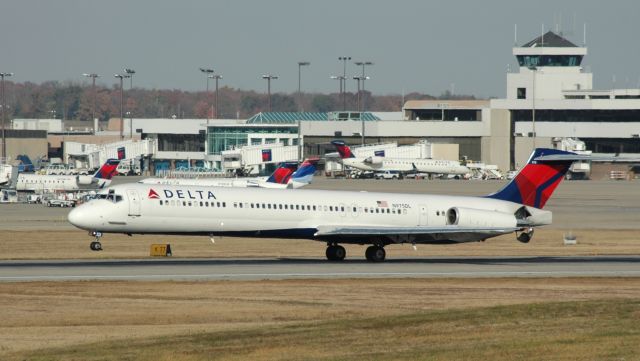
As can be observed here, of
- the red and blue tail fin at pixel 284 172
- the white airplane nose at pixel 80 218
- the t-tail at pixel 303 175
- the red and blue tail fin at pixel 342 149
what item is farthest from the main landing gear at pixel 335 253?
the red and blue tail fin at pixel 342 149

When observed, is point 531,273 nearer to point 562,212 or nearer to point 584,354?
point 584,354

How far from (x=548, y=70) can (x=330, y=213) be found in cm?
12935

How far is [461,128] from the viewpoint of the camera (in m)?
182

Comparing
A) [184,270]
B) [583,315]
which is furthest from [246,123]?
[583,315]

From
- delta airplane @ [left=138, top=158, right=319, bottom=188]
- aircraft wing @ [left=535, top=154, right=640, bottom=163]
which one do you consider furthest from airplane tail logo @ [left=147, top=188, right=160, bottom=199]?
delta airplane @ [left=138, top=158, right=319, bottom=188]

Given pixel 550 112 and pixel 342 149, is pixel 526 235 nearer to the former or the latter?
pixel 342 149

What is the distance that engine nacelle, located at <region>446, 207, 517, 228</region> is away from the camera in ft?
174

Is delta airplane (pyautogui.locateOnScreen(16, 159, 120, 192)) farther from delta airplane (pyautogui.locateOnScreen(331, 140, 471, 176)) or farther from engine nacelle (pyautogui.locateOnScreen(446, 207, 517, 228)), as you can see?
engine nacelle (pyautogui.locateOnScreen(446, 207, 517, 228))

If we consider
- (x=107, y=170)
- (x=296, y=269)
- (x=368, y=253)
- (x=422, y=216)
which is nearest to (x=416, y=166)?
(x=107, y=170)

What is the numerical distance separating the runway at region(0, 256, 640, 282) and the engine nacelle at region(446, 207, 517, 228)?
66.9 inches

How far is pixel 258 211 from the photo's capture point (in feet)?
166

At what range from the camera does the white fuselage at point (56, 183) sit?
124938 mm

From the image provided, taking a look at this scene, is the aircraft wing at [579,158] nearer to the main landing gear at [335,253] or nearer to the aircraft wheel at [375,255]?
the aircraft wheel at [375,255]

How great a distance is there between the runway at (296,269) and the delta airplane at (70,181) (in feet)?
246
